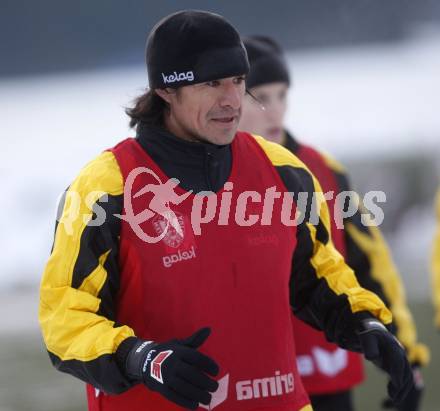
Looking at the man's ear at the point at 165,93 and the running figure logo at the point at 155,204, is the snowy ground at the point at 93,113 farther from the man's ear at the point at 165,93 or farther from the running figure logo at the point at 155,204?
the running figure logo at the point at 155,204

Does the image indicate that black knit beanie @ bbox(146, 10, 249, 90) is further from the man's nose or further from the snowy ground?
the snowy ground

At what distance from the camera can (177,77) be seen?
3.29m

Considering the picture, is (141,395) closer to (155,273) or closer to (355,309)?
(155,273)

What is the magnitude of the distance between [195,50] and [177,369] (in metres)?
0.94

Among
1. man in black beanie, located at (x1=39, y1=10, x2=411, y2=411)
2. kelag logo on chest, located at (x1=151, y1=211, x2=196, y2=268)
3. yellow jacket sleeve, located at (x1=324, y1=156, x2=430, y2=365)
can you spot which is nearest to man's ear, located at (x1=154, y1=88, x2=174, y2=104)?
man in black beanie, located at (x1=39, y1=10, x2=411, y2=411)

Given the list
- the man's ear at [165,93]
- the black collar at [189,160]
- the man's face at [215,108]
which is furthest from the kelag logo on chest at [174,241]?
the man's ear at [165,93]

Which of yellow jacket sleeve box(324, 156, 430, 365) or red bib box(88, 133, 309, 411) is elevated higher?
yellow jacket sleeve box(324, 156, 430, 365)

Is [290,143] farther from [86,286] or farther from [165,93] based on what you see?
[86,286]

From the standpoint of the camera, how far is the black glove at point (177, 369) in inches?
112

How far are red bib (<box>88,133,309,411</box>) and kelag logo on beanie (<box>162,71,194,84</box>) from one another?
0.22 meters

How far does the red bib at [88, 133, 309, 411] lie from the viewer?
10.4ft

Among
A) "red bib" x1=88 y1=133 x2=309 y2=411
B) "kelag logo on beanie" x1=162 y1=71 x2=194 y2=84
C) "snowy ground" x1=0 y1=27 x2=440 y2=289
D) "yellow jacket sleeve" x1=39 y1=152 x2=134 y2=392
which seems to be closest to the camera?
"yellow jacket sleeve" x1=39 y1=152 x2=134 y2=392

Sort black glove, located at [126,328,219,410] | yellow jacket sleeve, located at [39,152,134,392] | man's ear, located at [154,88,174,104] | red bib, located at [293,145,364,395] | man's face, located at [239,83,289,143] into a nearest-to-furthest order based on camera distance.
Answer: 1. black glove, located at [126,328,219,410]
2. yellow jacket sleeve, located at [39,152,134,392]
3. man's ear, located at [154,88,174,104]
4. red bib, located at [293,145,364,395]
5. man's face, located at [239,83,289,143]

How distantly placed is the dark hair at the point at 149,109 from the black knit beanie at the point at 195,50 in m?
0.14
